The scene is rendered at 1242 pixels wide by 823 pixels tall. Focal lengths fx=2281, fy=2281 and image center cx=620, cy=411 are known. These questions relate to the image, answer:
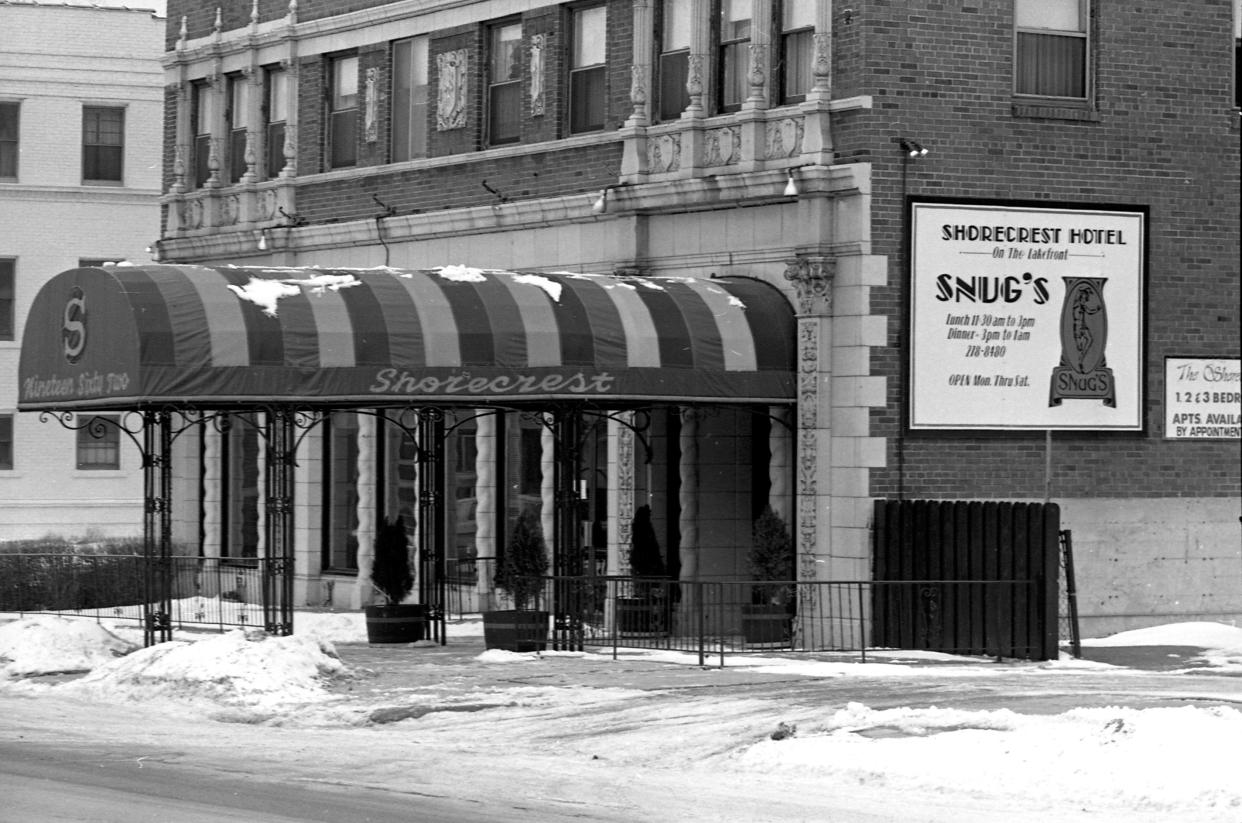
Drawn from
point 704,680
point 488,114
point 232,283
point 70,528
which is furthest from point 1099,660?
point 70,528

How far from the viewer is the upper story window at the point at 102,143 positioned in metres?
47.9

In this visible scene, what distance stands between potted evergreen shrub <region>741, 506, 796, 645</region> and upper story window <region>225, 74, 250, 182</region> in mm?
14006

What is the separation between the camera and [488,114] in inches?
1265

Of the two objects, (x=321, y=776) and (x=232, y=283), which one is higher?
(x=232, y=283)

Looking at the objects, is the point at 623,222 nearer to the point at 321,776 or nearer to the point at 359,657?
the point at 359,657

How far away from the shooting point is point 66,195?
156 ft

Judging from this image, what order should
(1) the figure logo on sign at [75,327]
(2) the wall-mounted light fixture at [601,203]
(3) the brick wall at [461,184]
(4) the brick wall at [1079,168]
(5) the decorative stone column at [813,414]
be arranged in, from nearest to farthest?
(1) the figure logo on sign at [75,327] → (4) the brick wall at [1079,168] → (5) the decorative stone column at [813,414] → (2) the wall-mounted light fixture at [601,203] → (3) the brick wall at [461,184]

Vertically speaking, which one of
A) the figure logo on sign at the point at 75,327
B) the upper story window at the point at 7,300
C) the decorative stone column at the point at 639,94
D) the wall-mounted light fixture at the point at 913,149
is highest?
the decorative stone column at the point at 639,94

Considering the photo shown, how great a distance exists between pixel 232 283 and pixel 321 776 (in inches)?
366

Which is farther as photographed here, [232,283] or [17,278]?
[17,278]

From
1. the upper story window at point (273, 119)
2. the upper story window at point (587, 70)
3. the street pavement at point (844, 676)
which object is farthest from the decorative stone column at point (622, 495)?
the upper story window at point (273, 119)

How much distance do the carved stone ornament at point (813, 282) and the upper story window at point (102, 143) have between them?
2522 centimetres

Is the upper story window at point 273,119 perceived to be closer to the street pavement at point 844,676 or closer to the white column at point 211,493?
the white column at point 211,493

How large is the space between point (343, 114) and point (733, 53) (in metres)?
9.01
